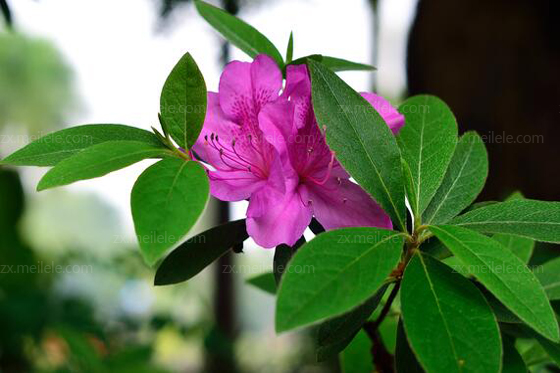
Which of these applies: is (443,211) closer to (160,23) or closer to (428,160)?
(428,160)

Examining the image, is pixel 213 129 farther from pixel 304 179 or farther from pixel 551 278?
pixel 551 278

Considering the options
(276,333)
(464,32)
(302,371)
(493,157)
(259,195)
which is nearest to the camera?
(276,333)

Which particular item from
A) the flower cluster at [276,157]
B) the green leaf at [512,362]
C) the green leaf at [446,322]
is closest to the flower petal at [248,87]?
the flower cluster at [276,157]

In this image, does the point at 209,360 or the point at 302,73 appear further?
the point at 209,360

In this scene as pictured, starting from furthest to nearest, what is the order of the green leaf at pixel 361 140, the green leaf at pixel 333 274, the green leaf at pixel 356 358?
the green leaf at pixel 356 358, the green leaf at pixel 361 140, the green leaf at pixel 333 274

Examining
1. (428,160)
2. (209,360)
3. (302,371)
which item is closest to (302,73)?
(428,160)

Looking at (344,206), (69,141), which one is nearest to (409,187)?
(344,206)

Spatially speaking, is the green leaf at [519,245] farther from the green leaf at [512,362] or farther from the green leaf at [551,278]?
the green leaf at [512,362]

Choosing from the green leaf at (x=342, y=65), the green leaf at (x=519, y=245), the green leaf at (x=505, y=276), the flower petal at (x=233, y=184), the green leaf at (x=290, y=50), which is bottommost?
the green leaf at (x=519, y=245)
